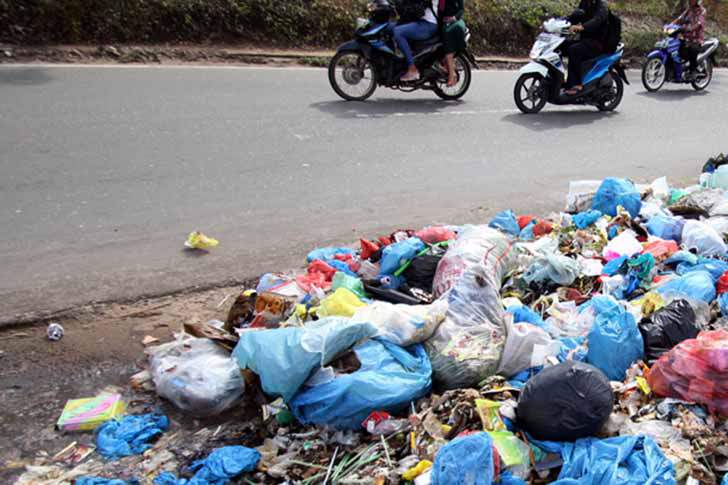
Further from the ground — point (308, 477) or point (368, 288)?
point (368, 288)

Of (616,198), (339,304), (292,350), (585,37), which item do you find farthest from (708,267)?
(585,37)

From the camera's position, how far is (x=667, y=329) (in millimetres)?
3328

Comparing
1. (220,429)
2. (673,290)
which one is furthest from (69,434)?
(673,290)

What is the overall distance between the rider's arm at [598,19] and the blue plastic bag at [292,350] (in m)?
7.36

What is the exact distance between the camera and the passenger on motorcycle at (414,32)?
854cm

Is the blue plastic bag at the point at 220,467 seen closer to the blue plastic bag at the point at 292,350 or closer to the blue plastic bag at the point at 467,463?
the blue plastic bag at the point at 292,350

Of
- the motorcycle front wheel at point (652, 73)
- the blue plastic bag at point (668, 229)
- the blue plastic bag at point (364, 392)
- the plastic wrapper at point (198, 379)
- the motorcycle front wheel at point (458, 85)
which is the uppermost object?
the motorcycle front wheel at point (652, 73)

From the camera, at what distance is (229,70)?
934 cm

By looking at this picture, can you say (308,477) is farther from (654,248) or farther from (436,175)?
(436,175)

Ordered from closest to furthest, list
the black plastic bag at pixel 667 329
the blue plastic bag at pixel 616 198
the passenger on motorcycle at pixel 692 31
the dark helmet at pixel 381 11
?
the black plastic bag at pixel 667 329
the blue plastic bag at pixel 616 198
the dark helmet at pixel 381 11
the passenger on motorcycle at pixel 692 31

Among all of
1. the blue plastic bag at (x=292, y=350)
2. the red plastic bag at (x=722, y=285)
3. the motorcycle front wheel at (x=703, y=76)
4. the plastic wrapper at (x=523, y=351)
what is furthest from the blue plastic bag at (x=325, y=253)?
the motorcycle front wheel at (x=703, y=76)

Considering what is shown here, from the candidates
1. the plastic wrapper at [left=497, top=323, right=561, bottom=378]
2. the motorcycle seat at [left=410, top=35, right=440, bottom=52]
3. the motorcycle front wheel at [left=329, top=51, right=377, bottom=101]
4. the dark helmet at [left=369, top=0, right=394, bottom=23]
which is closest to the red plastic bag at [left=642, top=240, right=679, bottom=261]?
the plastic wrapper at [left=497, top=323, right=561, bottom=378]

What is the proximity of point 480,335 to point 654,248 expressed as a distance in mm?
1934

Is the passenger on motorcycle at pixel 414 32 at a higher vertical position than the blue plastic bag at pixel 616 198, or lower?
higher
